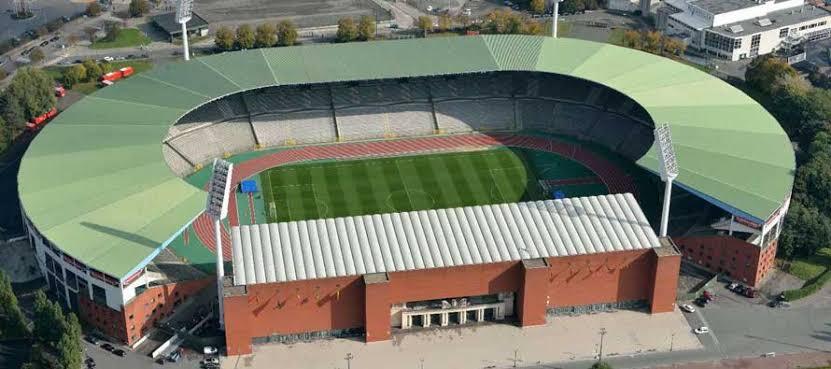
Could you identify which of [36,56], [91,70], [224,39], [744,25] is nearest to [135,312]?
[91,70]

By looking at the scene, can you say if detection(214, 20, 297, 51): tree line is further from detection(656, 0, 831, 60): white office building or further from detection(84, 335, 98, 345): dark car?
detection(84, 335, 98, 345): dark car

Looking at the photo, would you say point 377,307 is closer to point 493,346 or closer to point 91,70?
point 493,346

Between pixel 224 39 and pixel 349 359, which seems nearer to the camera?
pixel 349 359

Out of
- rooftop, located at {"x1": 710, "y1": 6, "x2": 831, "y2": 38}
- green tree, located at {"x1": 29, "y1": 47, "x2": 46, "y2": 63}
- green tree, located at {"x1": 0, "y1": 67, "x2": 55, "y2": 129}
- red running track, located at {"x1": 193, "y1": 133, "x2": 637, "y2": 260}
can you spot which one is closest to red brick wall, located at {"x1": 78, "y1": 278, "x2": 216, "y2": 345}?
red running track, located at {"x1": 193, "y1": 133, "x2": 637, "y2": 260}

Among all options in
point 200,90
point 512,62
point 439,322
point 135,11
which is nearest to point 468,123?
point 512,62

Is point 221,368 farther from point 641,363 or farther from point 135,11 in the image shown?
point 135,11

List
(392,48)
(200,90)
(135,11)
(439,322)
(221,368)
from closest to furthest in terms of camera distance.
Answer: (221,368), (439,322), (200,90), (392,48), (135,11)
